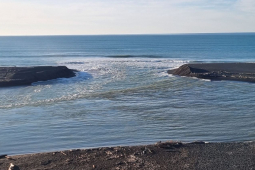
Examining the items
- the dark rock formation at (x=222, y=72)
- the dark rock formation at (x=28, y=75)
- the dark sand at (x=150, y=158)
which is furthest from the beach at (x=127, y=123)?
the dark rock formation at (x=222, y=72)

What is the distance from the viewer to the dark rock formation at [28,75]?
4472 centimetres

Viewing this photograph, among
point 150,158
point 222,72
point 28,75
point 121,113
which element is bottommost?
point 150,158

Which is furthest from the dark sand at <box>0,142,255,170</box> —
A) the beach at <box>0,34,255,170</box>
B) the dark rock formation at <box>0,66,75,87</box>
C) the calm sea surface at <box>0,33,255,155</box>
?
the dark rock formation at <box>0,66,75,87</box>

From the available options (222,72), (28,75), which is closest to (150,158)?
(28,75)

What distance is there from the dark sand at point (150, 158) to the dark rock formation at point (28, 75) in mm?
27628

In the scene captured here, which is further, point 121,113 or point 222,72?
point 222,72

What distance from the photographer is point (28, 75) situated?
47.8m

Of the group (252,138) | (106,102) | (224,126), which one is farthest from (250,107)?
(106,102)

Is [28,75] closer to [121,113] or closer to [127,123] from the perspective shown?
[121,113]

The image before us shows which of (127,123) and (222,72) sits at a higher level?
(222,72)

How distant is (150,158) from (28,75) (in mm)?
33230

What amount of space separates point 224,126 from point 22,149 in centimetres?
1286

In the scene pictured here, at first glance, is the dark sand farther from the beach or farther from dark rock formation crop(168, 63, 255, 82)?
dark rock formation crop(168, 63, 255, 82)

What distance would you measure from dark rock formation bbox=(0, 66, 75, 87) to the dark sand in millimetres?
27628
